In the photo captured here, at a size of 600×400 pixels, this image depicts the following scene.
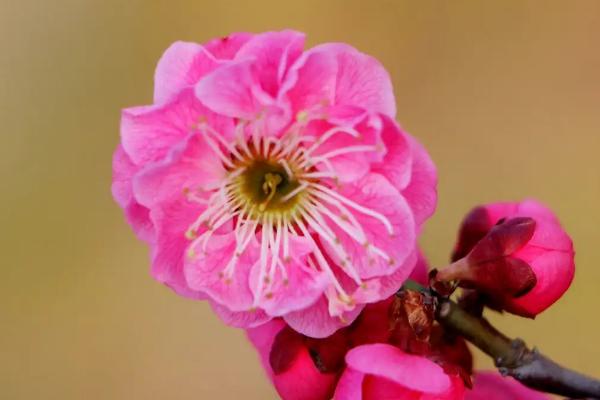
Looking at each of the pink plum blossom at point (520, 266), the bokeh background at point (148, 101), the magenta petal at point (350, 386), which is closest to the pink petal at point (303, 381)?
the magenta petal at point (350, 386)

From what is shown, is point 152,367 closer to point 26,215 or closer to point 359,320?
point 26,215

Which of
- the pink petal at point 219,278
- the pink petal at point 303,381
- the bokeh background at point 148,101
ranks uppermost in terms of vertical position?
the pink petal at point 219,278

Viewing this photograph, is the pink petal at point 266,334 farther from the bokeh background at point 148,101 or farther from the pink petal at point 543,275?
the bokeh background at point 148,101

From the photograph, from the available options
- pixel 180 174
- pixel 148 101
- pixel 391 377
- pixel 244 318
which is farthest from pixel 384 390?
pixel 148 101

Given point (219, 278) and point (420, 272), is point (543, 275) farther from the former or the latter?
point (219, 278)

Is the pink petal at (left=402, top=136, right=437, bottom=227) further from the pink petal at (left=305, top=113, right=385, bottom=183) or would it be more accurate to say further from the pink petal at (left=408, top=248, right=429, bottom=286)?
the pink petal at (left=408, top=248, right=429, bottom=286)
